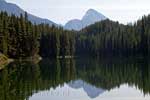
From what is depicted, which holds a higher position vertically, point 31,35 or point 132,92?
point 31,35

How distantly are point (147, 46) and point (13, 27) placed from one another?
6898cm

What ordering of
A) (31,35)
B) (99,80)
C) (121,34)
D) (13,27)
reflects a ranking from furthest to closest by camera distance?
(121,34), (31,35), (13,27), (99,80)

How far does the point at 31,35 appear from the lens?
13388 centimetres

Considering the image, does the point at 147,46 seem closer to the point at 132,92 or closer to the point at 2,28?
the point at 2,28

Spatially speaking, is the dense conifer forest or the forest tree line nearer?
the forest tree line

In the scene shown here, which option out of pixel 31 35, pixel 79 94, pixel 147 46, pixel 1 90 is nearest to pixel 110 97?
pixel 79 94

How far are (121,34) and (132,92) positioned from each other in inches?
6018

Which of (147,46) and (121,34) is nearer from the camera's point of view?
(147,46)

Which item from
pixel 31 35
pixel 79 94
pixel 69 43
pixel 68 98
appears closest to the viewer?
pixel 68 98

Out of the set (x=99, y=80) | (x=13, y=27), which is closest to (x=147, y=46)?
(x=13, y=27)

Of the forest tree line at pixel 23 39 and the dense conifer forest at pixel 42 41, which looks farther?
the dense conifer forest at pixel 42 41

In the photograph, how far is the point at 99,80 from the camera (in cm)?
6228

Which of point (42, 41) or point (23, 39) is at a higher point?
point (42, 41)

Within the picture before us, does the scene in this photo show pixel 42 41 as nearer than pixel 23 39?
No
